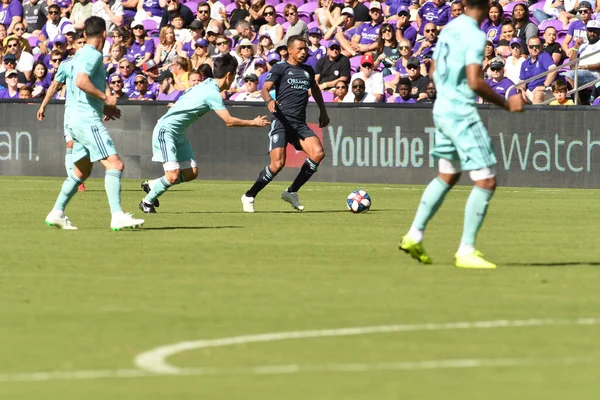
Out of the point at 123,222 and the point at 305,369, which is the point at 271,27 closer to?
the point at 123,222

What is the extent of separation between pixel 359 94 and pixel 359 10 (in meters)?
3.70

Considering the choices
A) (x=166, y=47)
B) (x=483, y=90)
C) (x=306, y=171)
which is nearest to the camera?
(x=483, y=90)

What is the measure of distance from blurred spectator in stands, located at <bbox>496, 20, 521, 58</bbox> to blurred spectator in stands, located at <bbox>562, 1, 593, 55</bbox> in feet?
3.15

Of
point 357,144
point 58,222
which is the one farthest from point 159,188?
point 357,144

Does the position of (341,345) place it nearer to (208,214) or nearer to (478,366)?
(478,366)

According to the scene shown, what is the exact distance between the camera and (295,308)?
9250 millimetres

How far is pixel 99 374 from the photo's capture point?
22.4 ft

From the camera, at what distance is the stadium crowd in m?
26.5

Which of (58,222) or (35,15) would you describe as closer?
(58,222)

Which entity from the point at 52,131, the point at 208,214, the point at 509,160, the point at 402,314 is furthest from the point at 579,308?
the point at 52,131

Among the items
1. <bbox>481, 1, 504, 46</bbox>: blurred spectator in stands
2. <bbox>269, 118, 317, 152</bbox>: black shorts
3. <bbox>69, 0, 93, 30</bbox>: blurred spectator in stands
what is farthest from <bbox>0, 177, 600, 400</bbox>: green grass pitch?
<bbox>69, 0, 93, 30</bbox>: blurred spectator in stands

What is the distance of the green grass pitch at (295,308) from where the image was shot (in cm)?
661

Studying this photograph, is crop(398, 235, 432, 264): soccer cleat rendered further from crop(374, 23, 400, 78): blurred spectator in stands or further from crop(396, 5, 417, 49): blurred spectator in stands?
crop(396, 5, 417, 49): blurred spectator in stands

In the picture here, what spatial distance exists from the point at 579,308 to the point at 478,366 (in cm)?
241
